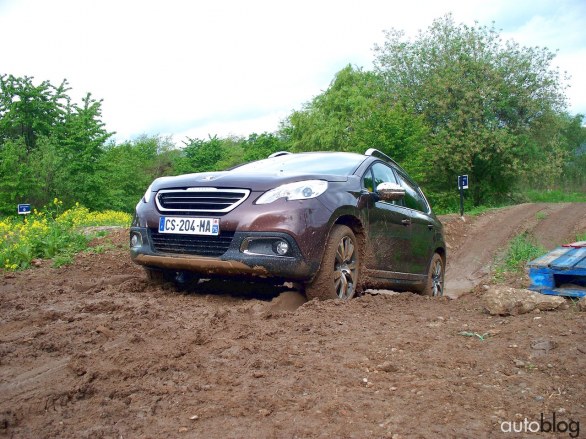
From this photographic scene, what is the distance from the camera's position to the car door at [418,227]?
630 cm

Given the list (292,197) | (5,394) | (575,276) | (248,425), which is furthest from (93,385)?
(575,276)

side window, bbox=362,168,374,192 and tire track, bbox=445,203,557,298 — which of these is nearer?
side window, bbox=362,168,374,192

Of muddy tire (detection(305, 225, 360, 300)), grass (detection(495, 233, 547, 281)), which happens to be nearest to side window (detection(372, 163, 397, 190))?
muddy tire (detection(305, 225, 360, 300))

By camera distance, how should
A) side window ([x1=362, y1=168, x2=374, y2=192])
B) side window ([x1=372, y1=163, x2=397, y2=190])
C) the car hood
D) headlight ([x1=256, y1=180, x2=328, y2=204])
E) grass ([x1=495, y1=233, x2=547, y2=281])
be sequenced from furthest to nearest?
grass ([x1=495, y1=233, x2=547, y2=281])
side window ([x1=372, y1=163, x2=397, y2=190])
side window ([x1=362, y1=168, x2=374, y2=192])
the car hood
headlight ([x1=256, y1=180, x2=328, y2=204])

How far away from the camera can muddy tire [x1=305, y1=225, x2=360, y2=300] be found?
4555 millimetres

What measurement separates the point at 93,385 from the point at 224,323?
3.88 ft

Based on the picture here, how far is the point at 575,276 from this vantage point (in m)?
5.27

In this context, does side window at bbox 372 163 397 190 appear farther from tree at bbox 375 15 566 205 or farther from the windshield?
tree at bbox 375 15 566 205

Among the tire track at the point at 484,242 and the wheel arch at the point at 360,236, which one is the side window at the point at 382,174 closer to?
the wheel arch at the point at 360,236

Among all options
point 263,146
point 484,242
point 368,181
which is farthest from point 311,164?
point 263,146

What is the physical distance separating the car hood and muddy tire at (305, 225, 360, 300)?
1.60 ft

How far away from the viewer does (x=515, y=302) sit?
13.2ft

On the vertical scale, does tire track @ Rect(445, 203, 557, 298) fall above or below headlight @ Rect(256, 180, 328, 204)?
below

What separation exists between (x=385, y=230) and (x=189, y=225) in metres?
1.94
